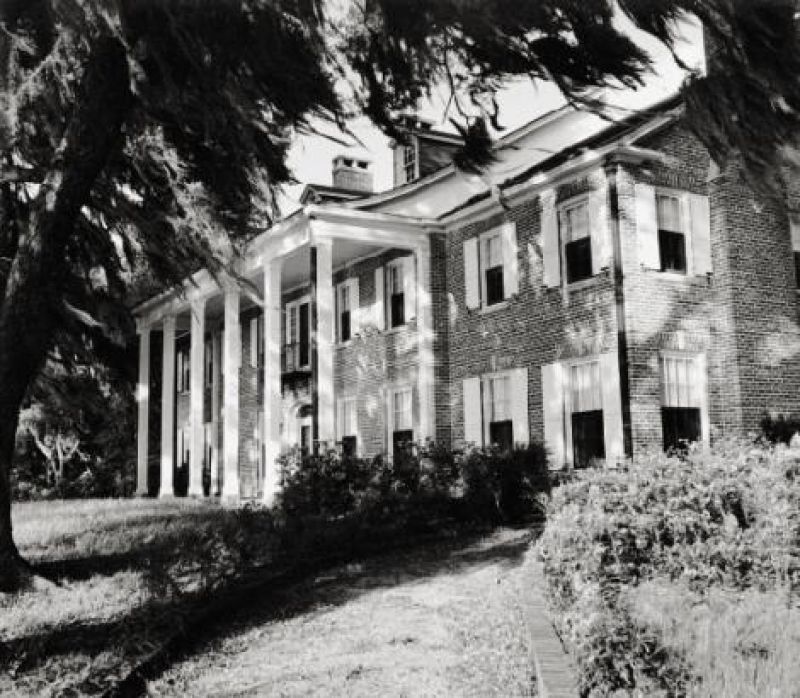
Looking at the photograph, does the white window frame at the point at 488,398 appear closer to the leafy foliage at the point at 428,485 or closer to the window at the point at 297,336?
the leafy foliage at the point at 428,485

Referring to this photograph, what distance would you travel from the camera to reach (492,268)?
57.5 feet

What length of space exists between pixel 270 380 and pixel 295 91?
1123 cm

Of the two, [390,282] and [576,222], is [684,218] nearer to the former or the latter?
[576,222]

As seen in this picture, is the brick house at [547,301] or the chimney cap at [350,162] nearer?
the brick house at [547,301]

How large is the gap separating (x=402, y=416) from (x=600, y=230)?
252 inches

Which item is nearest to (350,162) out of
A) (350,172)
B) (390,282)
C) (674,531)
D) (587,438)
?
(350,172)

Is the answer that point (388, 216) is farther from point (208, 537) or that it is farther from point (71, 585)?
point (71, 585)

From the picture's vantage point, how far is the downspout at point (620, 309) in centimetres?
1391

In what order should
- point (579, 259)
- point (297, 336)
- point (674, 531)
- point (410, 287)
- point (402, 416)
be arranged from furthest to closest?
point (297, 336)
point (402, 416)
point (410, 287)
point (579, 259)
point (674, 531)

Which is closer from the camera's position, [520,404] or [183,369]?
[520,404]

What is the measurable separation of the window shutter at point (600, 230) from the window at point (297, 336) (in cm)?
958

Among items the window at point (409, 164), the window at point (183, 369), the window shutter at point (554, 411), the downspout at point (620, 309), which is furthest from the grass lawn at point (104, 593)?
the window at point (183, 369)

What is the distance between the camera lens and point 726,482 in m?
7.36

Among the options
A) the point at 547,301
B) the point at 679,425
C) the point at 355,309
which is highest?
the point at 355,309
